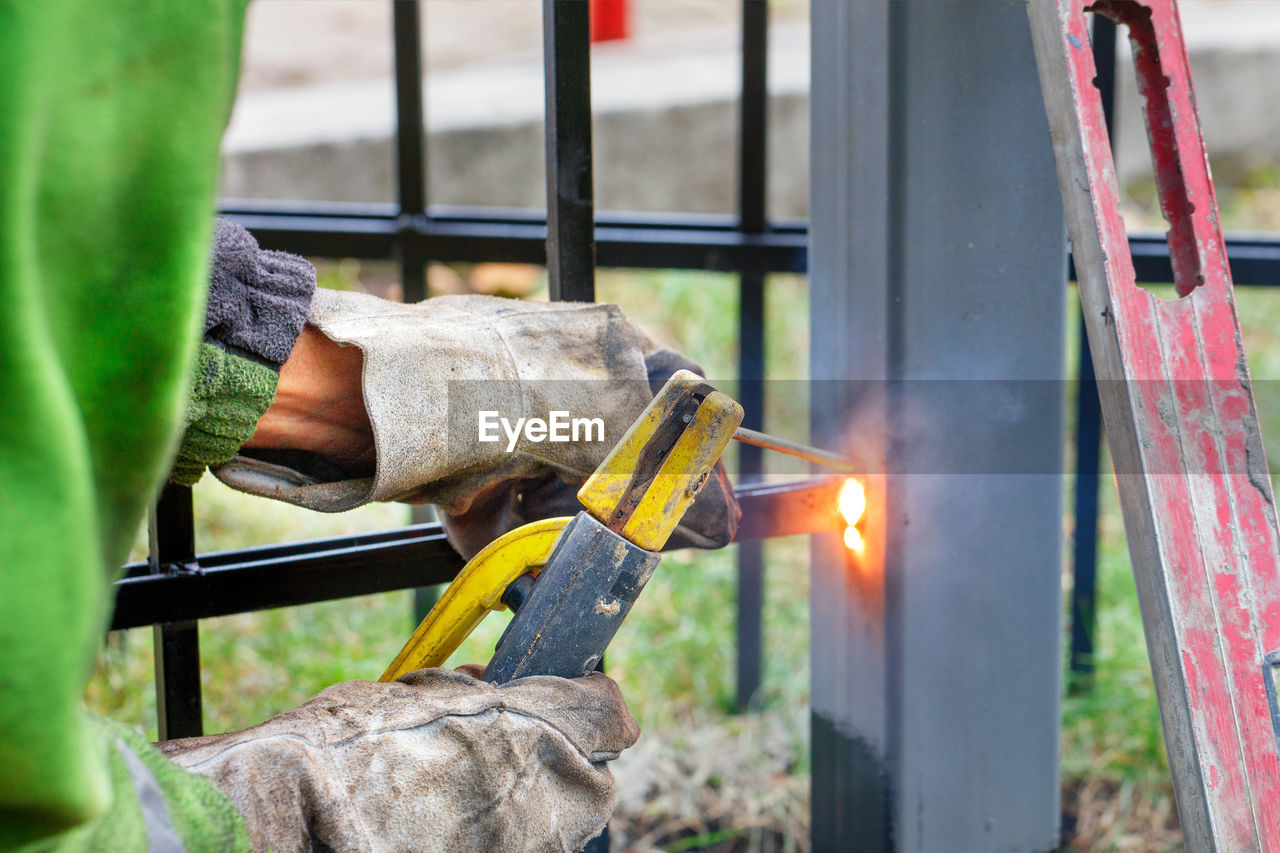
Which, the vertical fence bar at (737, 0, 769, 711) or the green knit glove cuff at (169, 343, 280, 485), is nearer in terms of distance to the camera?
the green knit glove cuff at (169, 343, 280, 485)

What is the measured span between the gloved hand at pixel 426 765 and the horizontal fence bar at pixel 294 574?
0.82ft

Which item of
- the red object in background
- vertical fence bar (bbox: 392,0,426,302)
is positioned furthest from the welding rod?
the red object in background

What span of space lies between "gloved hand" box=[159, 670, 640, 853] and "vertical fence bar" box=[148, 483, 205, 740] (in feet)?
1.04

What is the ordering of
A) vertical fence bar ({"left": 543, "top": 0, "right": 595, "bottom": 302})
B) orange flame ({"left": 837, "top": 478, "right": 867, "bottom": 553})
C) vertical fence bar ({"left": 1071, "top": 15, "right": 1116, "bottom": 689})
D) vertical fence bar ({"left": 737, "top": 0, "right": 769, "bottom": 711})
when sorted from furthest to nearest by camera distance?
vertical fence bar ({"left": 1071, "top": 15, "right": 1116, "bottom": 689}) < vertical fence bar ({"left": 737, "top": 0, "right": 769, "bottom": 711}) < orange flame ({"left": 837, "top": 478, "right": 867, "bottom": 553}) < vertical fence bar ({"left": 543, "top": 0, "right": 595, "bottom": 302})

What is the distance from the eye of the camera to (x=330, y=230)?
215 cm

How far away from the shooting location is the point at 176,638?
1099mm

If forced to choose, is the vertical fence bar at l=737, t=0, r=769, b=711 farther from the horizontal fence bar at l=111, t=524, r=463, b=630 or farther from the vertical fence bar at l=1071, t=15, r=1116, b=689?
the horizontal fence bar at l=111, t=524, r=463, b=630

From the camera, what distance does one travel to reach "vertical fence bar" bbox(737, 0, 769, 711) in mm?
2043

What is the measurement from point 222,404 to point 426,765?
0.31 meters

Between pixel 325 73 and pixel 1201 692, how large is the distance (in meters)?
6.22

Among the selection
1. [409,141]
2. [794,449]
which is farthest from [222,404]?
[409,141]

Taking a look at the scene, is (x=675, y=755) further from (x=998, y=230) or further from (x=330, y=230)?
(x=998, y=230)

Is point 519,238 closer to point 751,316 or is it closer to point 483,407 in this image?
point 751,316

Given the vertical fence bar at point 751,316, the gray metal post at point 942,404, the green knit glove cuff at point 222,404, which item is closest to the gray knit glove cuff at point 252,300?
the green knit glove cuff at point 222,404
